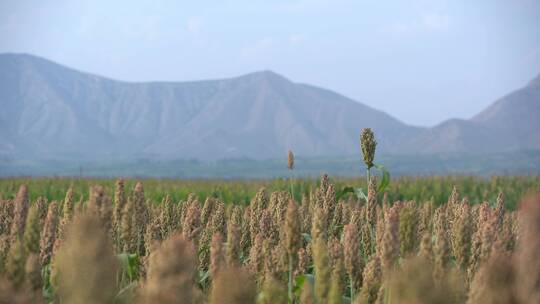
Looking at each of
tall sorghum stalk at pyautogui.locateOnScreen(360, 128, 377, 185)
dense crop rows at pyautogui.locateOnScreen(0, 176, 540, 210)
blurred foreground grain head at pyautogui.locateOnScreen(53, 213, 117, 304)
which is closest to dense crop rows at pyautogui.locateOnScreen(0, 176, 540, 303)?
blurred foreground grain head at pyautogui.locateOnScreen(53, 213, 117, 304)

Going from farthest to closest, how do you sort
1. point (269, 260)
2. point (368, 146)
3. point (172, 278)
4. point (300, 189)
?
point (300, 189), point (368, 146), point (269, 260), point (172, 278)

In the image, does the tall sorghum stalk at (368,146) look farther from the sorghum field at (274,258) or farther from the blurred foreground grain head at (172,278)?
the blurred foreground grain head at (172,278)

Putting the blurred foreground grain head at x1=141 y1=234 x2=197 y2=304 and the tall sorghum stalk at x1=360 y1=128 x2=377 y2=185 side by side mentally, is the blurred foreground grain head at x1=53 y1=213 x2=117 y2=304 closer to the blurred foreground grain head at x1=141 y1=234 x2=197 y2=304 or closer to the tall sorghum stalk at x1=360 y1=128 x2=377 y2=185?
the blurred foreground grain head at x1=141 y1=234 x2=197 y2=304

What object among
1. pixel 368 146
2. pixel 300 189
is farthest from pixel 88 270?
pixel 300 189

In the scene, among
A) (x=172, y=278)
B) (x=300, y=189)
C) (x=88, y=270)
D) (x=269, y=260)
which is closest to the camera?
(x=88, y=270)

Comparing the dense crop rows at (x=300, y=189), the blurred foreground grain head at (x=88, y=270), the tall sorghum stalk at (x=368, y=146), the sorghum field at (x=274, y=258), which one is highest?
the tall sorghum stalk at (x=368, y=146)

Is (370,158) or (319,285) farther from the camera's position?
(370,158)

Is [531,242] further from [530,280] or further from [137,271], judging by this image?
[137,271]

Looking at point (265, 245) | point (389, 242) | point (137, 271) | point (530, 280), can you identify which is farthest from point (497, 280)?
point (137, 271)

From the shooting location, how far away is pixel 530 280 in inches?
39.7

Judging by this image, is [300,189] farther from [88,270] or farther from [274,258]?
[88,270]

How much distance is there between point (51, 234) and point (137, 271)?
124 cm

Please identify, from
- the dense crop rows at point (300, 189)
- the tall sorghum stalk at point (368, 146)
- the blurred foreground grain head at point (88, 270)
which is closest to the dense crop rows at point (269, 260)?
the blurred foreground grain head at point (88, 270)

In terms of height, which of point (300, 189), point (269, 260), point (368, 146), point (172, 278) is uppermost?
point (368, 146)
